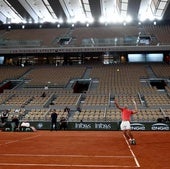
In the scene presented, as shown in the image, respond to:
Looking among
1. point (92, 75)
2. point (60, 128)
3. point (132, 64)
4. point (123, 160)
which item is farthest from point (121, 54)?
point (123, 160)

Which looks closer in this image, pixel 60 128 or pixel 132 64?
pixel 60 128

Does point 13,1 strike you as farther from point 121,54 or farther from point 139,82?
point 139,82

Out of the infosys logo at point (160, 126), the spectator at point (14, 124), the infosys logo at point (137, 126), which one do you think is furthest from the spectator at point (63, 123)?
the infosys logo at point (160, 126)

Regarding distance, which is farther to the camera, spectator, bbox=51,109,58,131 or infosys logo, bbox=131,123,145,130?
infosys logo, bbox=131,123,145,130

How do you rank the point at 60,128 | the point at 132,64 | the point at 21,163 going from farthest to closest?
the point at 132,64, the point at 60,128, the point at 21,163

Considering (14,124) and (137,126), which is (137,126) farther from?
(14,124)

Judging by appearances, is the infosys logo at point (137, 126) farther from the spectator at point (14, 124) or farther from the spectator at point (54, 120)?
the spectator at point (14, 124)

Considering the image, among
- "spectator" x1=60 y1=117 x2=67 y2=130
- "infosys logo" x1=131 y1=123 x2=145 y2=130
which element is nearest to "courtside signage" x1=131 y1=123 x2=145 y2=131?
"infosys logo" x1=131 y1=123 x2=145 y2=130

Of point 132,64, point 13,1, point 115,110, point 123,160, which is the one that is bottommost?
point 123,160

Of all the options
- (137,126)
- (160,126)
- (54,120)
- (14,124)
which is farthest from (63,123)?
(160,126)

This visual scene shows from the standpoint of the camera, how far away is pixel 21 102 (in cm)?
3638

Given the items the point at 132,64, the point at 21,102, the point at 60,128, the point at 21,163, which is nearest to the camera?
the point at 21,163

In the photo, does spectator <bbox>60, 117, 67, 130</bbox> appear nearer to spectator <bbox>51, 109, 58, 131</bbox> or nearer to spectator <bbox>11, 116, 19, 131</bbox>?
spectator <bbox>51, 109, 58, 131</bbox>

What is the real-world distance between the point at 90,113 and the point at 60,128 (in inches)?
160
